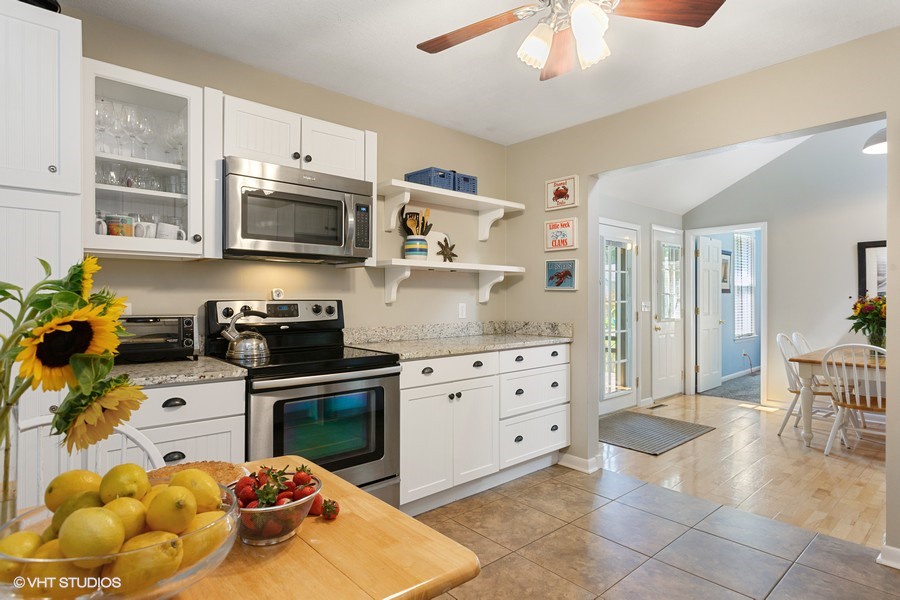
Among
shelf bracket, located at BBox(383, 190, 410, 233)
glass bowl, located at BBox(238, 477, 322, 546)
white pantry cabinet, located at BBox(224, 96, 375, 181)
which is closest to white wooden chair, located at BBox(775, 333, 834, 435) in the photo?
shelf bracket, located at BBox(383, 190, 410, 233)

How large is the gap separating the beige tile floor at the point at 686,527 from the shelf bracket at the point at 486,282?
1371 millimetres

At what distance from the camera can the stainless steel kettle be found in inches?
96.1

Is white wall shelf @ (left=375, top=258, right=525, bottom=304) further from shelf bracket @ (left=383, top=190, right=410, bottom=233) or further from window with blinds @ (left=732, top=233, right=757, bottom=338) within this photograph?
window with blinds @ (left=732, top=233, right=757, bottom=338)

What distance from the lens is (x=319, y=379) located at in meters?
2.37

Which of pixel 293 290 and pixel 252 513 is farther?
pixel 293 290

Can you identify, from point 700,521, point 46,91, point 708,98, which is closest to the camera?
point 46,91

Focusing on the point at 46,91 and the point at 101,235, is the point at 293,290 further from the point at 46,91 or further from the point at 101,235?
the point at 46,91

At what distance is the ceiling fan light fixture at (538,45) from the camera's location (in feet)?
6.28

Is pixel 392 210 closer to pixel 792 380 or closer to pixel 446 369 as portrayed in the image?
pixel 446 369

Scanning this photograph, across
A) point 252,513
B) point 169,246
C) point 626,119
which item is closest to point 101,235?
point 169,246

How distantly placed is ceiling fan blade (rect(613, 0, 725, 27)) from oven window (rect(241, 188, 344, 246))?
5.45 feet

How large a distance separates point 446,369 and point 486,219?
4.82 ft

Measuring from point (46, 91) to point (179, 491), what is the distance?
1852 millimetres

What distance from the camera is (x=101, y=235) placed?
209 centimetres
